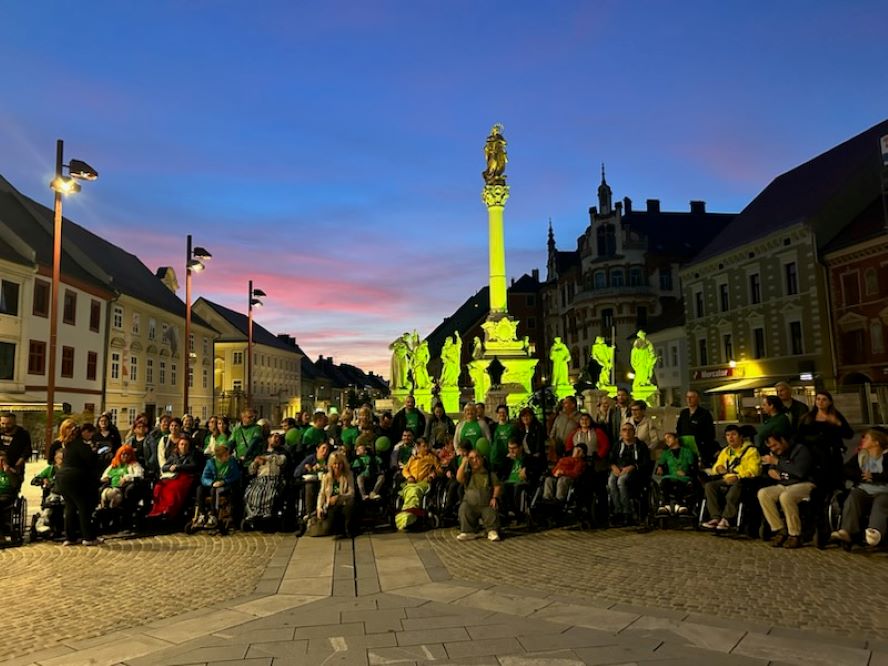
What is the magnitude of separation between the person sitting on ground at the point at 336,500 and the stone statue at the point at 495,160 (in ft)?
74.8

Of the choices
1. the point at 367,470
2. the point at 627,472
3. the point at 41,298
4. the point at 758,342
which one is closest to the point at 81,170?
the point at 367,470

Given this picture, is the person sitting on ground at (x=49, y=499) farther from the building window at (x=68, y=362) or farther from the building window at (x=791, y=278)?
the building window at (x=791, y=278)

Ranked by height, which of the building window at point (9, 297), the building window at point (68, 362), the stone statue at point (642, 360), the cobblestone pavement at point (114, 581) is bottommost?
the cobblestone pavement at point (114, 581)

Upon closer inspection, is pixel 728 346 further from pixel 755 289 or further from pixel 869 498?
pixel 869 498

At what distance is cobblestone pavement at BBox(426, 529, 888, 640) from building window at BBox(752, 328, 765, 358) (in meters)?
31.1

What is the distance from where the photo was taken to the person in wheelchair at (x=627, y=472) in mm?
9477

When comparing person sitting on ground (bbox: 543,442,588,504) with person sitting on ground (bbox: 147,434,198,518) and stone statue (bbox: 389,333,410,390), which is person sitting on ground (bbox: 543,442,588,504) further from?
stone statue (bbox: 389,333,410,390)

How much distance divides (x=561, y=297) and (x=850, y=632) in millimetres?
61889

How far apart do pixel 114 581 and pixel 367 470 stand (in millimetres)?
3993

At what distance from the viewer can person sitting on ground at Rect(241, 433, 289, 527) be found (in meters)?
9.64

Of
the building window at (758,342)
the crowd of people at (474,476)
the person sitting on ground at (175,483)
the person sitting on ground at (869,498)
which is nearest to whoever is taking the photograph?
the person sitting on ground at (869,498)

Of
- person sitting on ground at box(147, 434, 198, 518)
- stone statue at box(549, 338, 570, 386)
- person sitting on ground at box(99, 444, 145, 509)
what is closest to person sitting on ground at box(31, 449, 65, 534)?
person sitting on ground at box(99, 444, 145, 509)

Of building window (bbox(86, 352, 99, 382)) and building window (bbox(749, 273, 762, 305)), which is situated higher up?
building window (bbox(749, 273, 762, 305))

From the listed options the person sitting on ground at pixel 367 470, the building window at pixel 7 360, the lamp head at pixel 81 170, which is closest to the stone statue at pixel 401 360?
the building window at pixel 7 360
